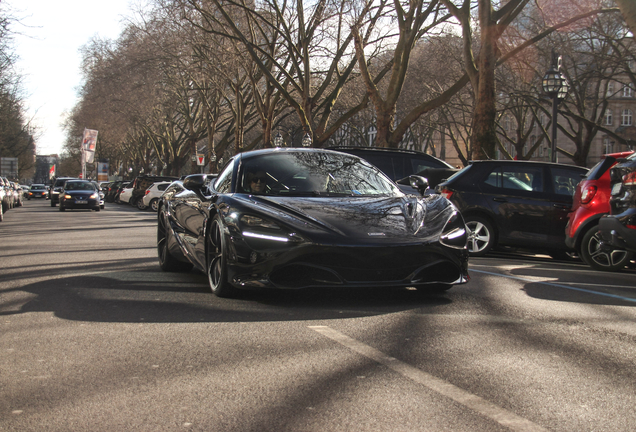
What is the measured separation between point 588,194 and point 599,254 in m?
0.81

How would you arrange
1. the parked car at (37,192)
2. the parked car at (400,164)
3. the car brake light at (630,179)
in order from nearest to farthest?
the car brake light at (630,179) < the parked car at (400,164) < the parked car at (37,192)

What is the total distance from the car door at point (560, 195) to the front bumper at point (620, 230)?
219 cm

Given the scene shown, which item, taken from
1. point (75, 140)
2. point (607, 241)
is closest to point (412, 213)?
point (607, 241)

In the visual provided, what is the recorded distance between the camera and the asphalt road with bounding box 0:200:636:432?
315cm

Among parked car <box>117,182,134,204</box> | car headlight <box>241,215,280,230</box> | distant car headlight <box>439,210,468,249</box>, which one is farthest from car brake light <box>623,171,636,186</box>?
parked car <box>117,182,134,204</box>

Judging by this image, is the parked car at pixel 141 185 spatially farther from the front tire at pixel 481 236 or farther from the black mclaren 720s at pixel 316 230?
the black mclaren 720s at pixel 316 230

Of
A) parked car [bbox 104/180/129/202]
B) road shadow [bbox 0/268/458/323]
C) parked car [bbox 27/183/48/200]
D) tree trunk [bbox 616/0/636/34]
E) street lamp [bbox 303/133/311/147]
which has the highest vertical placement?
tree trunk [bbox 616/0/636/34]

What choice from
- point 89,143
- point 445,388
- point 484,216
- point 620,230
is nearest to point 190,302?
point 445,388

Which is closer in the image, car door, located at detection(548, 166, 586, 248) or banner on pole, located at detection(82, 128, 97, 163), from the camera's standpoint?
car door, located at detection(548, 166, 586, 248)

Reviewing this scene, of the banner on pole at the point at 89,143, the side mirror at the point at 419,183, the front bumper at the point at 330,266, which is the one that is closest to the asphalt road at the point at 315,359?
the front bumper at the point at 330,266

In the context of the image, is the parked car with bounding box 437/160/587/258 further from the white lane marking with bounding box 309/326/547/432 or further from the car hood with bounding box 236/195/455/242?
the white lane marking with bounding box 309/326/547/432

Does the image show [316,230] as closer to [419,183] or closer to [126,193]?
[419,183]

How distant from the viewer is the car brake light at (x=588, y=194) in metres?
9.54

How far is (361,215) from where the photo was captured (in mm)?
5926
